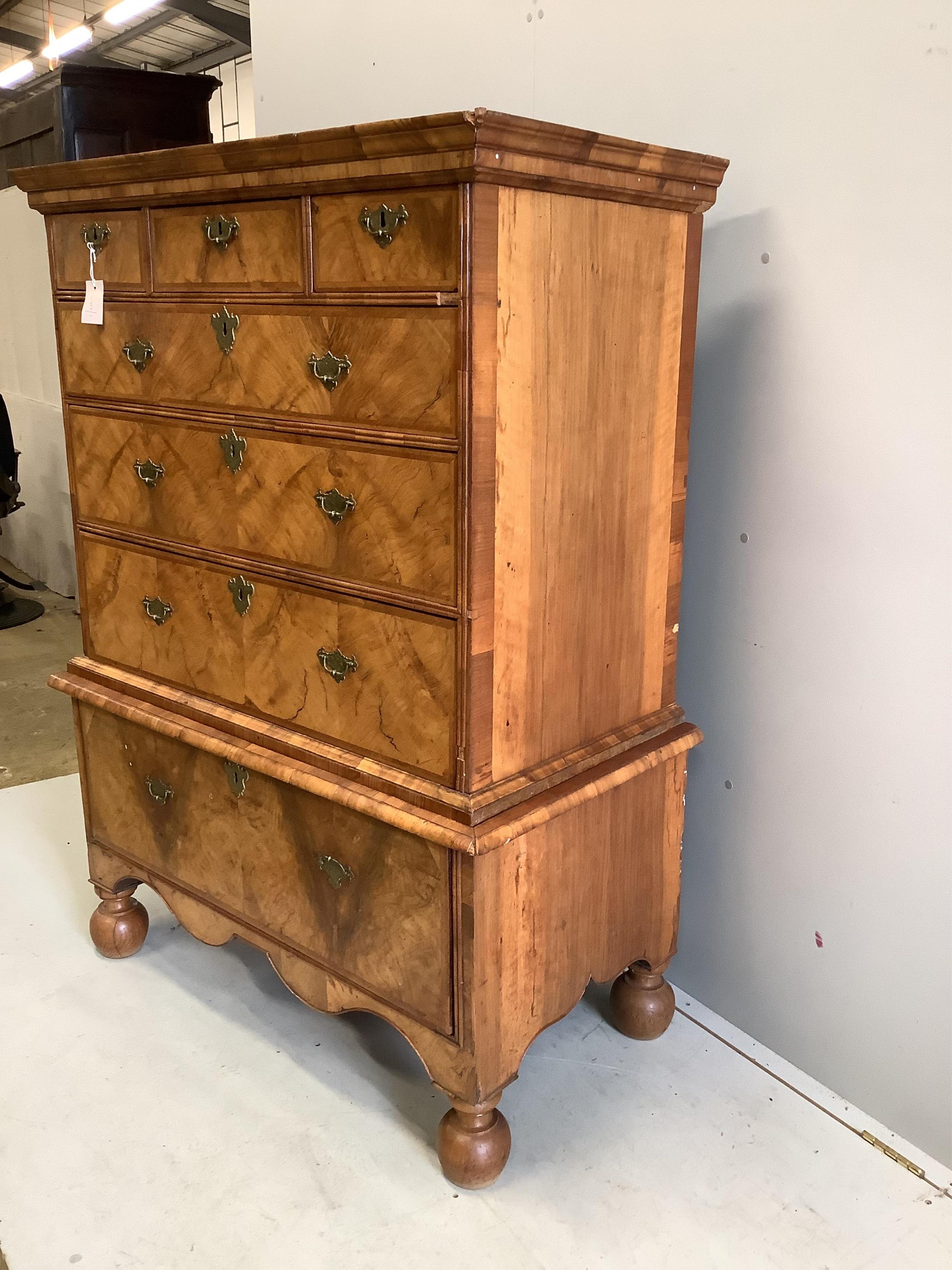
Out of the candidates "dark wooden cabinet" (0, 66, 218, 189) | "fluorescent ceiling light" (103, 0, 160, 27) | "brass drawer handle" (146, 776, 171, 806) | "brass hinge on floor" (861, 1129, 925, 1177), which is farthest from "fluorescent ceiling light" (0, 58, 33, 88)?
"brass hinge on floor" (861, 1129, 925, 1177)

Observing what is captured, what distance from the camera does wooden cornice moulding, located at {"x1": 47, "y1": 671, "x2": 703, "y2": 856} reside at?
146 centimetres

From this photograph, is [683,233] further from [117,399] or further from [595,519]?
[117,399]

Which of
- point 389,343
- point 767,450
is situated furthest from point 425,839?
point 767,450

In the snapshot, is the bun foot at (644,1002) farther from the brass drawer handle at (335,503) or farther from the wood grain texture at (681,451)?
the brass drawer handle at (335,503)

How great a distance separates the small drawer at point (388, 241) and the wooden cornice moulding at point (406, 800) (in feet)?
2.34

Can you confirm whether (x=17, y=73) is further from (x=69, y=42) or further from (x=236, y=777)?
(x=236, y=777)

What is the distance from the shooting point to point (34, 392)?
5367 mm

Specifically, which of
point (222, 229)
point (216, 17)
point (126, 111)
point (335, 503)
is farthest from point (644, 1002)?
point (216, 17)

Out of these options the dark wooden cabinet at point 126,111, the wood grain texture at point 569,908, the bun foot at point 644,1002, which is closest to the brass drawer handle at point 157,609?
the wood grain texture at point 569,908

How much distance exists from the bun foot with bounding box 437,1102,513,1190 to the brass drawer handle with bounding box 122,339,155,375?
A: 4.23ft

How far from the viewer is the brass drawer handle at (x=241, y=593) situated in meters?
1.71

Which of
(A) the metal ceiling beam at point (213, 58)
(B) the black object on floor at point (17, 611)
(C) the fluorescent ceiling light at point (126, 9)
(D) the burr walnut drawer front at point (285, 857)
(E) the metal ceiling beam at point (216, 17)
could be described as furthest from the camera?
(A) the metal ceiling beam at point (213, 58)

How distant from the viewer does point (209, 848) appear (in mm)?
1916

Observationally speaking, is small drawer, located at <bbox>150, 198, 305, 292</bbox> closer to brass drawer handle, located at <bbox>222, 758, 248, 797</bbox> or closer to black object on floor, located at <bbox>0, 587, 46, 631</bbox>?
brass drawer handle, located at <bbox>222, 758, 248, 797</bbox>
